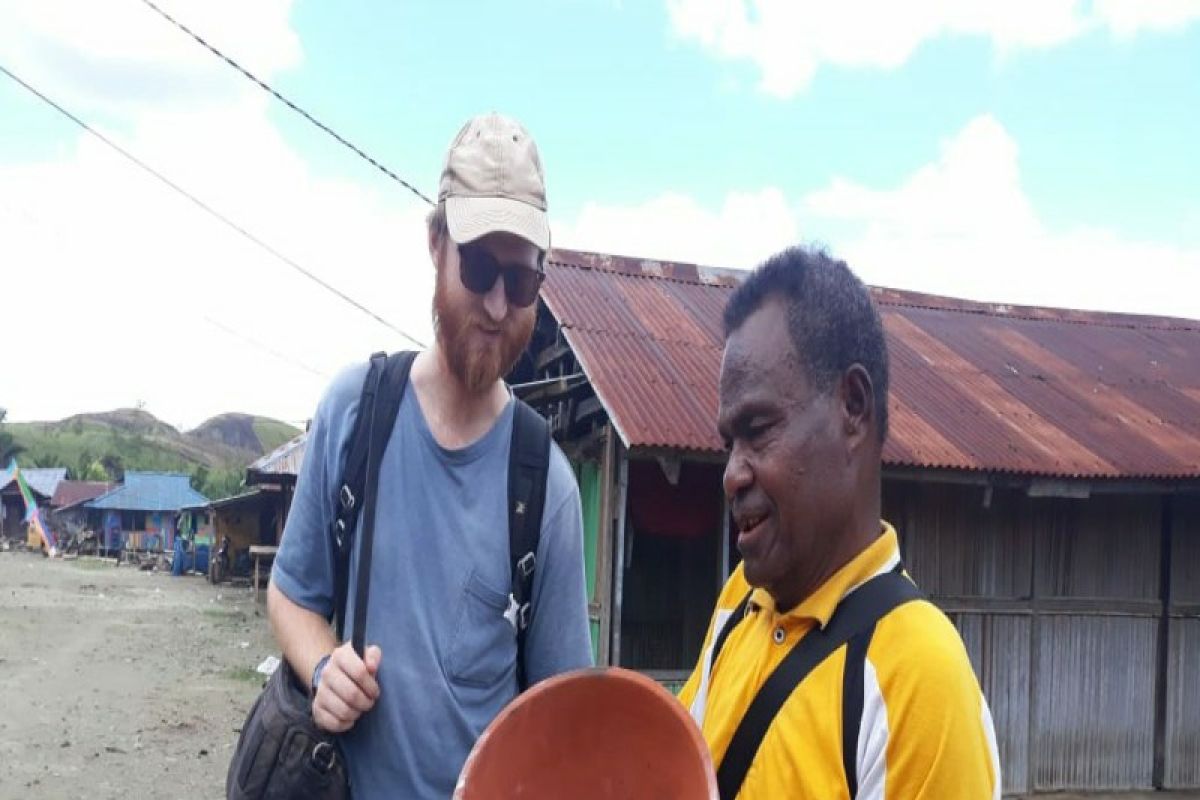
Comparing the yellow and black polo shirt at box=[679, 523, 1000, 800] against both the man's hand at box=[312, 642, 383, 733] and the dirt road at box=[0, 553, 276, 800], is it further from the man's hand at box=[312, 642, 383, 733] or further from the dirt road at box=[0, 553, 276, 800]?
the dirt road at box=[0, 553, 276, 800]

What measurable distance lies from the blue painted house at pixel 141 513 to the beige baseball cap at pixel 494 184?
46.0 metres

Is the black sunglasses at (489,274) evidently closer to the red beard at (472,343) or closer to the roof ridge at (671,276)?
the red beard at (472,343)

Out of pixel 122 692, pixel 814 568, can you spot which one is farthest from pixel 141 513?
pixel 814 568

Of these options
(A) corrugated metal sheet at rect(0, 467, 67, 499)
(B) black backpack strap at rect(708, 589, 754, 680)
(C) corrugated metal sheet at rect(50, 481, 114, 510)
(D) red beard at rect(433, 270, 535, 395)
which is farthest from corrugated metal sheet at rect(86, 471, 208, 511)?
(B) black backpack strap at rect(708, 589, 754, 680)

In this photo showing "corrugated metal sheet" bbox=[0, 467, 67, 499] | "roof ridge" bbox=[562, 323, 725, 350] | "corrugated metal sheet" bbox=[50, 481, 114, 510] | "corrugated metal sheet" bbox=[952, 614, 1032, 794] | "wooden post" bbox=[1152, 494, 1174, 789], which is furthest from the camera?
"corrugated metal sheet" bbox=[0, 467, 67, 499]

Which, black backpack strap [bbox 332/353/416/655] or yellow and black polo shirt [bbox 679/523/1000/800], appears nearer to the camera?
yellow and black polo shirt [bbox 679/523/1000/800]

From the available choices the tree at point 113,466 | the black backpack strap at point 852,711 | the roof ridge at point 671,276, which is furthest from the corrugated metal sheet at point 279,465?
the tree at point 113,466

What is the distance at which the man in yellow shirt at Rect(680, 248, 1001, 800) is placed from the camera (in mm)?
1279

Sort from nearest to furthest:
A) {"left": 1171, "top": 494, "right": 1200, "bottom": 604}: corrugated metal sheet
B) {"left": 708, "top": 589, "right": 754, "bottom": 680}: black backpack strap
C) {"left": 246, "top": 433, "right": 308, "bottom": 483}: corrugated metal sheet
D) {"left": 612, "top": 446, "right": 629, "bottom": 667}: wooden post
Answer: {"left": 708, "top": 589, "right": 754, "bottom": 680}: black backpack strap
{"left": 612, "top": 446, "right": 629, "bottom": 667}: wooden post
{"left": 1171, "top": 494, "right": 1200, "bottom": 604}: corrugated metal sheet
{"left": 246, "top": 433, "right": 308, "bottom": 483}: corrugated metal sheet

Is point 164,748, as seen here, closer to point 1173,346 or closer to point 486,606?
point 486,606

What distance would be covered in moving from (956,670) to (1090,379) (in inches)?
357

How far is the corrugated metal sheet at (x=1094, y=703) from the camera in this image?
8.11 metres

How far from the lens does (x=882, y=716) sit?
1.26m

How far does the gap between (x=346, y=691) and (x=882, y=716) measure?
91 centimetres
